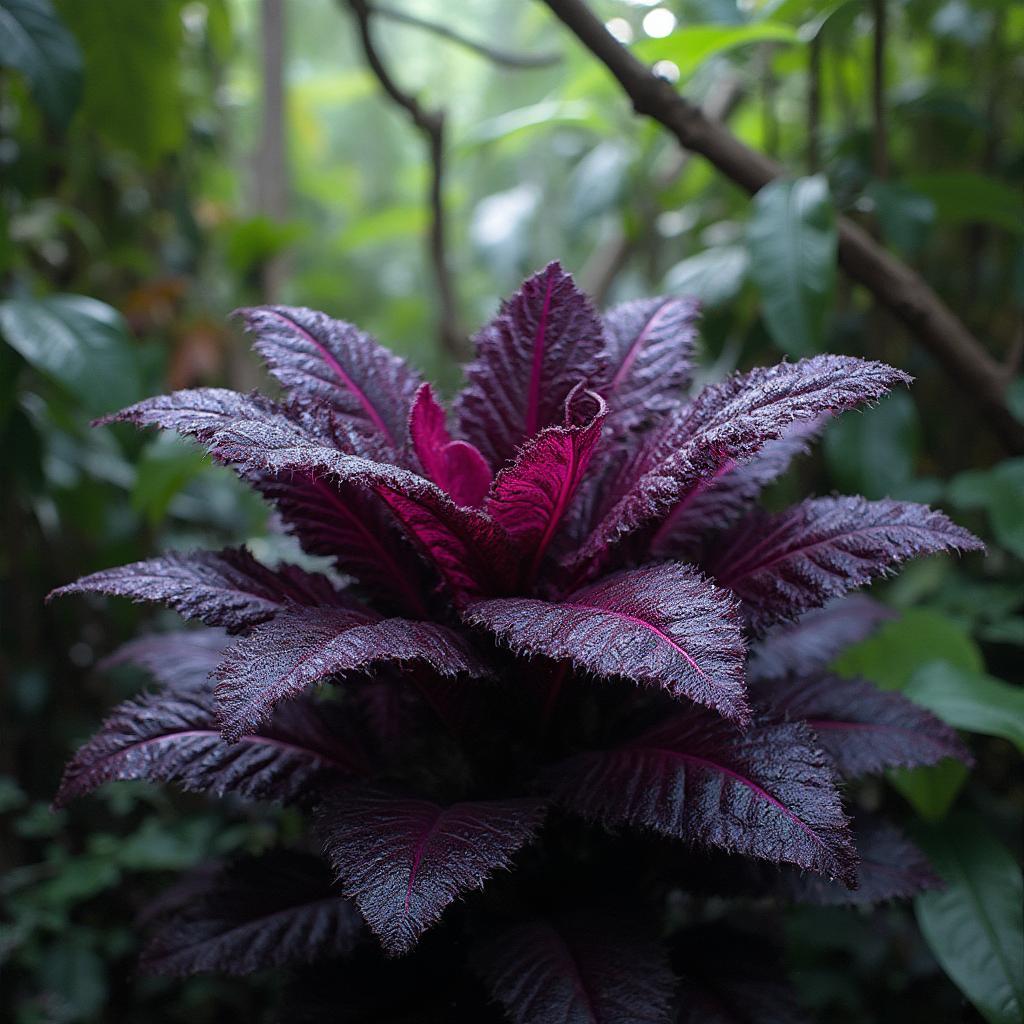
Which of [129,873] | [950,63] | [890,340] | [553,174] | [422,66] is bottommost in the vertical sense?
[129,873]

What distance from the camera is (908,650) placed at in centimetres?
103

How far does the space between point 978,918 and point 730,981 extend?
264 mm

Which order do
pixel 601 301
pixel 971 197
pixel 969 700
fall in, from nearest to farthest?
pixel 969 700 → pixel 971 197 → pixel 601 301

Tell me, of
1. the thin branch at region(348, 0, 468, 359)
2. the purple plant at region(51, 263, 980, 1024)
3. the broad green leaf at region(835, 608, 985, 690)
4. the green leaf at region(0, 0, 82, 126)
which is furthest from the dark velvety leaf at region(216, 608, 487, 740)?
the thin branch at region(348, 0, 468, 359)

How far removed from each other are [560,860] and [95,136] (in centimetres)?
168

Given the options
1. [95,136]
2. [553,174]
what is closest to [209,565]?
[95,136]

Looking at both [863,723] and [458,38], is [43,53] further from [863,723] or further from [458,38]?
[863,723]

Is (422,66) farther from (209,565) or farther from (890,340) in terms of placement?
(209,565)

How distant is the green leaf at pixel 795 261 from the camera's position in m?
0.96

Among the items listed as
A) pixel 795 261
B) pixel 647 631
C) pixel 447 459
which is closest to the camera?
pixel 647 631

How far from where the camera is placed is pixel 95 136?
1.74 m

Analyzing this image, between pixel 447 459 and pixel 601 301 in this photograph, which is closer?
pixel 447 459

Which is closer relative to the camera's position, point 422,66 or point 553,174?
point 553,174

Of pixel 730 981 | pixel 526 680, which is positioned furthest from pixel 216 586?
pixel 730 981
